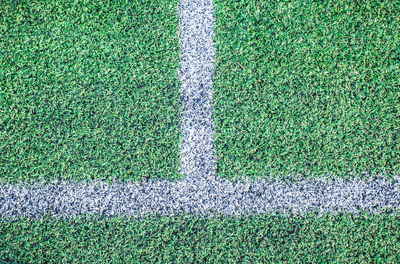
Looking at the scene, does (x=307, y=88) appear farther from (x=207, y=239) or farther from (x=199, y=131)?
(x=207, y=239)

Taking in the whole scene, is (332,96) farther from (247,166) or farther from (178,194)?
(178,194)

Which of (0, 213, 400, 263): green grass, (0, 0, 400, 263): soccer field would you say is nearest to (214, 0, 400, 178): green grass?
(0, 0, 400, 263): soccer field

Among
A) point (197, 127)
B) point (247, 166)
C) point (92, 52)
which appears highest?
point (92, 52)

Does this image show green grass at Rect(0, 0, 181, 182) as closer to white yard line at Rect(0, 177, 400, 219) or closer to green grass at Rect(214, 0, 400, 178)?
white yard line at Rect(0, 177, 400, 219)

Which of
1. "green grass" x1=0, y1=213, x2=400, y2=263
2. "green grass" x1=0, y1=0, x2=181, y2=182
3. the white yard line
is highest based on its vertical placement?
"green grass" x1=0, y1=0, x2=181, y2=182

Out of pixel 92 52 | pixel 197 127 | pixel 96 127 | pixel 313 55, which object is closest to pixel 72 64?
pixel 92 52

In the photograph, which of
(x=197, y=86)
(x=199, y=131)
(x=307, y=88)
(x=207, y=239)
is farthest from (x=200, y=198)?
(x=307, y=88)

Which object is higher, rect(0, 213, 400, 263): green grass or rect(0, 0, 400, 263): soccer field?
rect(0, 0, 400, 263): soccer field
